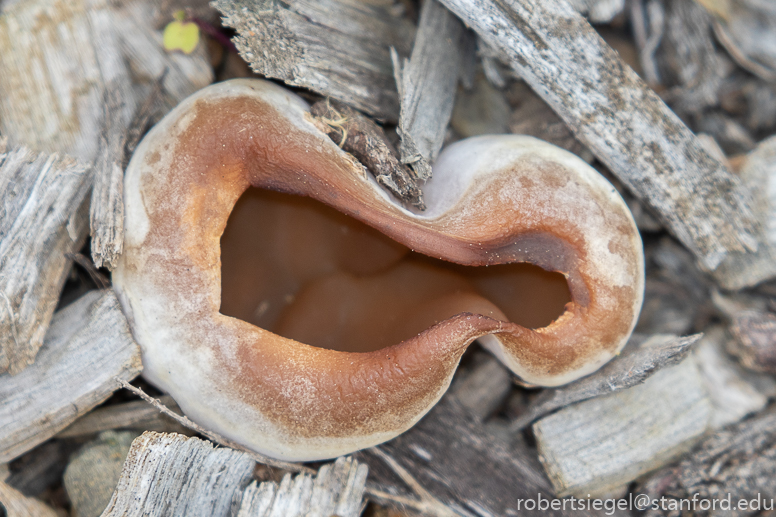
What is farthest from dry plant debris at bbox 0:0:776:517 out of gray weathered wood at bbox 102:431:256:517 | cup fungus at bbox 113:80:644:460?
cup fungus at bbox 113:80:644:460

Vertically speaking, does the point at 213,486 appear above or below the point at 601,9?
below

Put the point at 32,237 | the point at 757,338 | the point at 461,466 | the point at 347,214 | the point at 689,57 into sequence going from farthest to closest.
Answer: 1. the point at 689,57
2. the point at 757,338
3. the point at 461,466
4. the point at 32,237
5. the point at 347,214

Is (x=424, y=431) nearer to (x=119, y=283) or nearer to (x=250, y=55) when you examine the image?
(x=119, y=283)

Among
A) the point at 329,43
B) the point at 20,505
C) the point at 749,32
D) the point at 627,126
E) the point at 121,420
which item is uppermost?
the point at 749,32

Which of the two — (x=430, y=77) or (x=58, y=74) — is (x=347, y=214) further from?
(x=58, y=74)

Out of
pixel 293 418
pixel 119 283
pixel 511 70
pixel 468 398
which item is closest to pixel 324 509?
pixel 293 418

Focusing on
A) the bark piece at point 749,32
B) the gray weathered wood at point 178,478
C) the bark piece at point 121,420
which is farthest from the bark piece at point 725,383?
the bark piece at point 121,420

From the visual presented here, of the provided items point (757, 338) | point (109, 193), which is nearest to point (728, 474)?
point (757, 338)

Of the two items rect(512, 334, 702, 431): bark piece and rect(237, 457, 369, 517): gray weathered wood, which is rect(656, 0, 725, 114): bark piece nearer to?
rect(512, 334, 702, 431): bark piece
